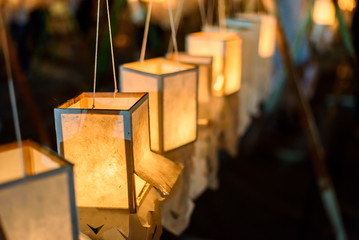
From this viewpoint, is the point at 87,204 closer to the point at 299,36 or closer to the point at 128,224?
the point at 128,224

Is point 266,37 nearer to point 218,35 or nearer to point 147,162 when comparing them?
point 218,35

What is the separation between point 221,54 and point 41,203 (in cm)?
100

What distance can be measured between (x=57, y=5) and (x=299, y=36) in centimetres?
555

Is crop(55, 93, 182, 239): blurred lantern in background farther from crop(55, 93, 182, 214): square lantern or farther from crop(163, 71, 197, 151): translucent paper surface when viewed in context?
crop(163, 71, 197, 151): translucent paper surface

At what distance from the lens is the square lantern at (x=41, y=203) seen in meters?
0.43

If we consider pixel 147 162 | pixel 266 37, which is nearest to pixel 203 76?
pixel 147 162

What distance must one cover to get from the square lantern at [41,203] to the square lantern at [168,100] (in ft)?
1.22

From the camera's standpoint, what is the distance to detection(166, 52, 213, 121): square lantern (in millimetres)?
1136

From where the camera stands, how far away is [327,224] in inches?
131

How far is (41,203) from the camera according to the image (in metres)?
0.45

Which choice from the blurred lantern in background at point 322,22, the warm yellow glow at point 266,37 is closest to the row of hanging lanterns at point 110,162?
the warm yellow glow at point 266,37

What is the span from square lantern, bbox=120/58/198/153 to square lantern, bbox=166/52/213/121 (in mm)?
A: 157

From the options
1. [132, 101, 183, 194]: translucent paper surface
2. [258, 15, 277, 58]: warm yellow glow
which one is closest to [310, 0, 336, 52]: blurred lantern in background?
[258, 15, 277, 58]: warm yellow glow

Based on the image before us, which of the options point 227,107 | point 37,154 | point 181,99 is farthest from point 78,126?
point 227,107
